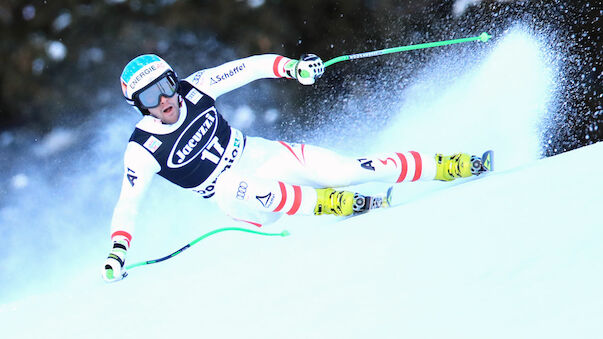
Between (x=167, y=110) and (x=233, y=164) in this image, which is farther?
(x=233, y=164)

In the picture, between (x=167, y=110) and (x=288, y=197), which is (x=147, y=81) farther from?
(x=288, y=197)

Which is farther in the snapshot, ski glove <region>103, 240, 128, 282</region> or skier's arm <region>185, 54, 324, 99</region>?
skier's arm <region>185, 54, 324, 99</region>

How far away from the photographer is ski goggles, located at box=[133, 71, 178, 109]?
2.80 meters

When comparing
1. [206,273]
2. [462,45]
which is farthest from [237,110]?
[206,273]

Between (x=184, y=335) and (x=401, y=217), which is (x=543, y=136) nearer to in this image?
(x=401, y=217)

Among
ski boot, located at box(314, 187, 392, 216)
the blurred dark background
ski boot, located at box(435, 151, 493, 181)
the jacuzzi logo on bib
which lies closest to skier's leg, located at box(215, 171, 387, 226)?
ski boot, located at box(314, 187, 392, 216)

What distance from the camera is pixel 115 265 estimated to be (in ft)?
9.04

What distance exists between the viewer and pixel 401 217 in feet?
7.64

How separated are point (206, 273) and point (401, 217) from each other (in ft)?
2.11

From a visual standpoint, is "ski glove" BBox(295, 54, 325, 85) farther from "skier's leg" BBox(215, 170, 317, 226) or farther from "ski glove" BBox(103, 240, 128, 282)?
"ski glove" BBox(103, 240, 128, 282)

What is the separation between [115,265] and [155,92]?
66cm

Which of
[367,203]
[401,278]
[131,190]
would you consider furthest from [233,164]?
[401,278]

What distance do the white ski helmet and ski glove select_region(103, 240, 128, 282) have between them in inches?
21.6

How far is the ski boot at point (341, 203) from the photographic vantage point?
2885 mm
